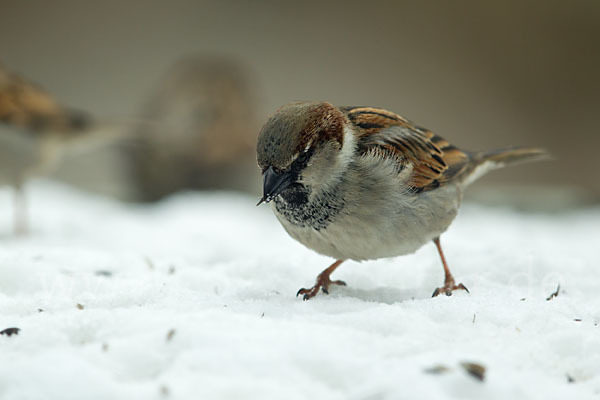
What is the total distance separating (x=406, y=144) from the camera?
2.58 metres

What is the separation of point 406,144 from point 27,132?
284cm

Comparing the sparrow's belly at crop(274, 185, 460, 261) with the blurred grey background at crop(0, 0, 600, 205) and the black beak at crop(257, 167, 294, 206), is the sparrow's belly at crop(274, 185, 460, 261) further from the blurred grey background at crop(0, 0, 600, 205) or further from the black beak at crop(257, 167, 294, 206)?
the blurred grey background at crop(0, 0, 600, 205)

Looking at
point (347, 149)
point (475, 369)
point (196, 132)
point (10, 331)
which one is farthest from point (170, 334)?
point (196, 132)

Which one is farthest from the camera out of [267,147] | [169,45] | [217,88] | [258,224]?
[169,45]

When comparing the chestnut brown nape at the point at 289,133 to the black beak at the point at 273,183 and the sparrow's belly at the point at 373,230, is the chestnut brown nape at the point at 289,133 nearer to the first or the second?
the black beak at the point at 273,183

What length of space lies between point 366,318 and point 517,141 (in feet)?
26.4

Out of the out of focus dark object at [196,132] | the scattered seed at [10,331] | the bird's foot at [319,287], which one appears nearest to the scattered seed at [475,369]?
the bird's foot at [319,287]

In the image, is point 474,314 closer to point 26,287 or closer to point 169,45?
point 26,287

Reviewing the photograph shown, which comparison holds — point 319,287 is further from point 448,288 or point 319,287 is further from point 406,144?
point 406,144

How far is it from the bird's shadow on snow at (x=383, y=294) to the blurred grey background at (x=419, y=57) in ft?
20.1

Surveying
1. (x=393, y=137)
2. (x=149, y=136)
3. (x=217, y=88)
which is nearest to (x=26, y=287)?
(x=393, y=137)

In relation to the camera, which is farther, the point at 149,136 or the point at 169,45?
the point at 169,45

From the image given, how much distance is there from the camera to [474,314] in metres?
2.02

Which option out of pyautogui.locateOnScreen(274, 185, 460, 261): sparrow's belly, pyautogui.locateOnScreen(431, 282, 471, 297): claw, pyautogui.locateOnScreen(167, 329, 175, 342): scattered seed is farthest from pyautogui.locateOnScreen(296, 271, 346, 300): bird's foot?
pyautogui.locateOnScreen(167, 329, 175, 342): scattered seed
